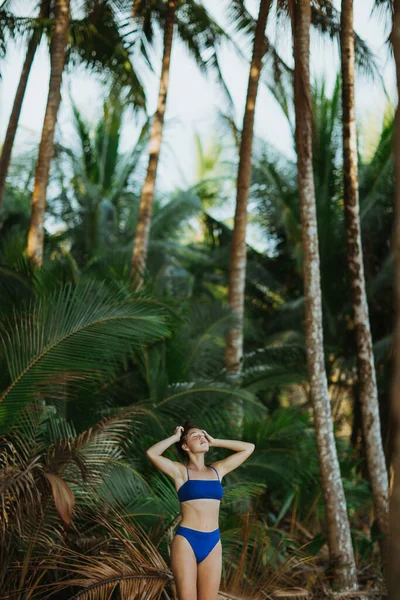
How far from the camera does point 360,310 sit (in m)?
9.48

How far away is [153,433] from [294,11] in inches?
209

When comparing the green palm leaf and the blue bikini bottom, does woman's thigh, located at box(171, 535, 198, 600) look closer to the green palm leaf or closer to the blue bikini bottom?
the blue bikini bottom

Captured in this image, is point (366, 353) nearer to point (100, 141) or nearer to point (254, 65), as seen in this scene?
point (254, 65)


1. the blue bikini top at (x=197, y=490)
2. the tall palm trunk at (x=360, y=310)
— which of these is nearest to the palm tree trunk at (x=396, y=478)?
the blue bikini top at (x=197, y=490)

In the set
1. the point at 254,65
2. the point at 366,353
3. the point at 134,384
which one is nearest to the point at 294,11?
the point at 254,65

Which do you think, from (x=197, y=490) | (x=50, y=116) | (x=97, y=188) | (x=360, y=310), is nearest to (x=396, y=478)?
(x=197, y=490)

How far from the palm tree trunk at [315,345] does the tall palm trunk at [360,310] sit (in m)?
0.68

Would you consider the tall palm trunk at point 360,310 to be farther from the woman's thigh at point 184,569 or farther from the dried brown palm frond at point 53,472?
the woman's thigh at point 184,569

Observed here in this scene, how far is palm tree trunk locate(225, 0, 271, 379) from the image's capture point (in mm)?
10531

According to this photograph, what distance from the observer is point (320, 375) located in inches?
347

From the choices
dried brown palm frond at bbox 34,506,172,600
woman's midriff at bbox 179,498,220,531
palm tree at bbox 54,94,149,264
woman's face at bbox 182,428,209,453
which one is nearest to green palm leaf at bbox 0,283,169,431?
dried brown palm frond at bbox 34,506,172,600

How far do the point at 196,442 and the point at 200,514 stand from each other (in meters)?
0.50

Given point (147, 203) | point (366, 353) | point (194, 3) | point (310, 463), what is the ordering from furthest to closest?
point (194, 3), point (147, 203), point (310, 463), point (366, 353)

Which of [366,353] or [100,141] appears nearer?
[366,353]
